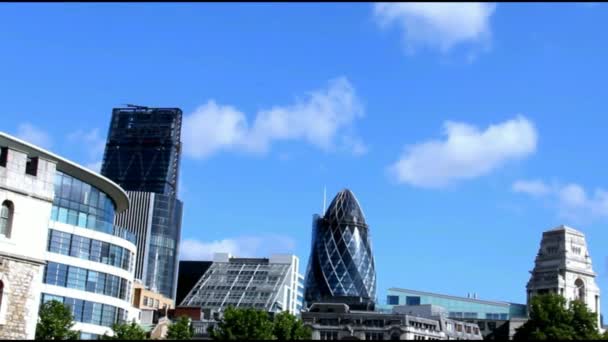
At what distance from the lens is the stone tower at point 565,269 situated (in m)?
172

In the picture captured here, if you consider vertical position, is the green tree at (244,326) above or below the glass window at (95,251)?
below

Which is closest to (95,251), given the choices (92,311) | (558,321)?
(92,311)

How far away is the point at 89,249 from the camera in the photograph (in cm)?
9375

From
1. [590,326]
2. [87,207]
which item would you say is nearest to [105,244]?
[87,207]

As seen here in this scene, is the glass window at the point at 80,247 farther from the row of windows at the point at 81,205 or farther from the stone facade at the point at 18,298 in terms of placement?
the stone facade at the point at 18,298

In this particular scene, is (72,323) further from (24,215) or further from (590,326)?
(590,326)

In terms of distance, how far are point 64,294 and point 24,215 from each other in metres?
41.1

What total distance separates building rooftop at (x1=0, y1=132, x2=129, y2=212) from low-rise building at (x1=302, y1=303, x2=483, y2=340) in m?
80.8

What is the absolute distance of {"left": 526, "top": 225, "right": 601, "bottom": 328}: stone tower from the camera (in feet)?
565

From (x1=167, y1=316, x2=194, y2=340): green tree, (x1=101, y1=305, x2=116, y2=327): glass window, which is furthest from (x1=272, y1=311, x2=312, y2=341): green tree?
(x1=101, y1=305, x2=116, y2=327): glass window

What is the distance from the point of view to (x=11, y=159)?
2036 inches

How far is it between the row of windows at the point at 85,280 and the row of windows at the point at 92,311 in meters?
1.22

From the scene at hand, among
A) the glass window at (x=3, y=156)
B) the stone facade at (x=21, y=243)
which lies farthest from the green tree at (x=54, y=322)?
the glass window at (x=3, y=156)

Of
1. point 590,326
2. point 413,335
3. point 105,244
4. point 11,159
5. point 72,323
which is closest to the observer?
point 11,159
